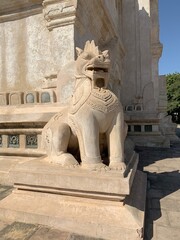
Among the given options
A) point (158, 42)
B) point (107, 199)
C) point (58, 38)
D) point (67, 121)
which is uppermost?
point (158, 42)

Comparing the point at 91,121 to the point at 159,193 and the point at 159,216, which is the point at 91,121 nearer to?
the point at 159,216

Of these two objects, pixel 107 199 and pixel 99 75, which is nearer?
pixel 107 199

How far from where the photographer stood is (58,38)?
378 cm

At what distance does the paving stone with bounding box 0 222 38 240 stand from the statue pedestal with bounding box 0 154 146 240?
0.21 ft

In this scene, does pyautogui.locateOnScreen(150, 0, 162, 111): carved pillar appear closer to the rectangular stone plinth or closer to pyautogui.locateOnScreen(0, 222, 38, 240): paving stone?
the rectangular stone plinth

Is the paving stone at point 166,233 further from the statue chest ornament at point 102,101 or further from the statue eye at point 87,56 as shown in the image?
the statue eye at point 87,56

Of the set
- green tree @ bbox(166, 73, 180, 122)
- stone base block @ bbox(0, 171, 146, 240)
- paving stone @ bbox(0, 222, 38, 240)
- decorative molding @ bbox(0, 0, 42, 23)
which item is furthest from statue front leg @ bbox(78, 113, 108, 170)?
green tree @ bbox(166, 73, 180, 122)

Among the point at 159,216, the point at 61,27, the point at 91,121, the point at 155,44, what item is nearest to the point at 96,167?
the point at 91,121

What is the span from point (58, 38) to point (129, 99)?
6115 mm

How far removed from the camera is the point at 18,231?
1.82 metres

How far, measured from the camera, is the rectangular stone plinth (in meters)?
1.83

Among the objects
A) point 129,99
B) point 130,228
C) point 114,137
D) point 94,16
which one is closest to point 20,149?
point 114,137

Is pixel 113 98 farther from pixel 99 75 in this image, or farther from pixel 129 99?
pixel 129 99

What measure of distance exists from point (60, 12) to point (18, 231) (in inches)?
135
